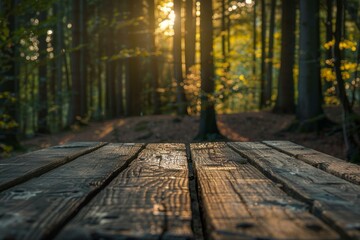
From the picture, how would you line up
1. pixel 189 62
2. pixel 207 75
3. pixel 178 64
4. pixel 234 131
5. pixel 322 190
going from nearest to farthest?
pixel 322 190 → pixel 207 75 → pixel 234 131 → pixel 189 62 → pixel 178 64

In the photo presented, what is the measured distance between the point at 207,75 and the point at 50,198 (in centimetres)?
1084

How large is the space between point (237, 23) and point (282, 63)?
9916mm

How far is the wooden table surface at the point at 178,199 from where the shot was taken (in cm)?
133

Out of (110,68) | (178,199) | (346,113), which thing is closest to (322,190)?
(178,199)

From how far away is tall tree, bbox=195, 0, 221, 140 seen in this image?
12.1 meters

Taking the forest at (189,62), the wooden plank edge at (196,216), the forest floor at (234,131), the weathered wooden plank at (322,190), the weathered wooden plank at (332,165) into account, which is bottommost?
the forest floor at (234,131)

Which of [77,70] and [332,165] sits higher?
[77,70]

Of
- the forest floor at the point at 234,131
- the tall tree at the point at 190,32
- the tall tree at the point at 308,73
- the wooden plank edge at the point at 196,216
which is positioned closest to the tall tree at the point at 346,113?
the forest floor at the point at 234,131

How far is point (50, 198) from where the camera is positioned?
1.77 m

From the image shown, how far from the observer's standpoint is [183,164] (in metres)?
2.81

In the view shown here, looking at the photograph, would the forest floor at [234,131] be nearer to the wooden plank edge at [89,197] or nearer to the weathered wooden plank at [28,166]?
the weathered wooden plank at [28,166]

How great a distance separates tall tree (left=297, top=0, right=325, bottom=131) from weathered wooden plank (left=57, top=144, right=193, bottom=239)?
11.0m

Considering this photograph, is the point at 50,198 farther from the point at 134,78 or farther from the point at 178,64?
the point at 134,78

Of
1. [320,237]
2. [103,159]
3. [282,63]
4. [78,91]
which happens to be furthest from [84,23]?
[320,237]
